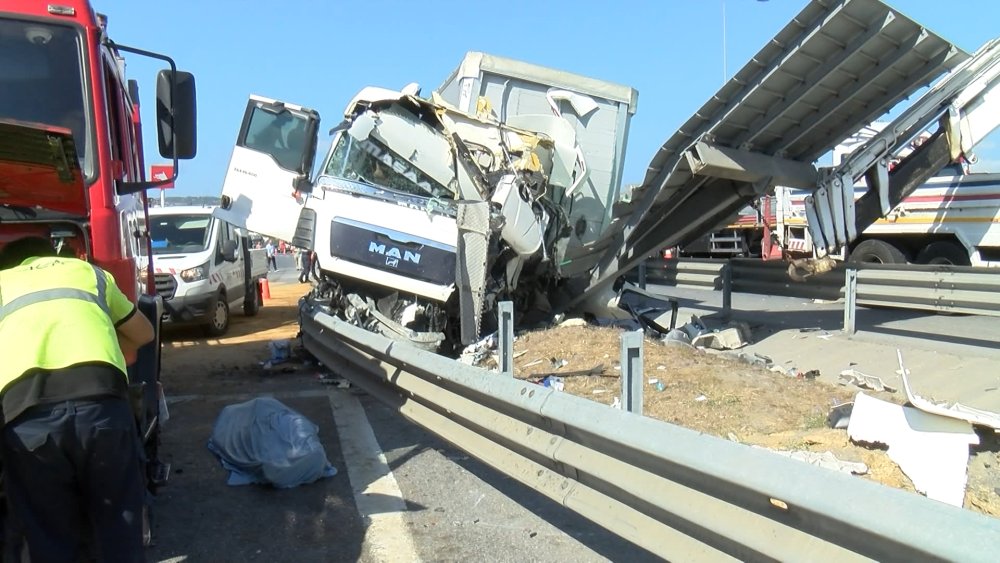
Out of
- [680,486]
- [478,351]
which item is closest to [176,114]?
[680,486]

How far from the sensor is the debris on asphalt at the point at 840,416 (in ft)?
15.1

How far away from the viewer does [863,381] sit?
19.5 feet

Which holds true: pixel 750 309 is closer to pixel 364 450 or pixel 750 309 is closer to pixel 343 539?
pixel 364 450

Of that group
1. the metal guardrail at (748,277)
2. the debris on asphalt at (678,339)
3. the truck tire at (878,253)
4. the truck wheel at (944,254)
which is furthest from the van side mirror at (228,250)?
the truck wheel at (944,254)

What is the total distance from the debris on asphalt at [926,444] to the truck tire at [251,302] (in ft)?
42.0

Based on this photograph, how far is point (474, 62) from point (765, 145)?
3.37 m

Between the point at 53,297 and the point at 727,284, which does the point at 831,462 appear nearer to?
the point at 53,297

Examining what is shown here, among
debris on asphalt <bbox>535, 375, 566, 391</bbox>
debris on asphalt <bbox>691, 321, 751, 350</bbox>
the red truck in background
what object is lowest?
debris on asphalt <bbox>535, 375, 566, 391</bbox>

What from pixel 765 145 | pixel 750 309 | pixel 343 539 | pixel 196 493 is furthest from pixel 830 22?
pixel 196 493

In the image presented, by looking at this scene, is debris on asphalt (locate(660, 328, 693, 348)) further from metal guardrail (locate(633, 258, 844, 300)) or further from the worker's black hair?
the worker's black hair

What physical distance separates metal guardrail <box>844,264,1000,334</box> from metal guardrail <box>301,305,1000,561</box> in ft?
15.6

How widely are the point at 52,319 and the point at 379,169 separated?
4997 millimetres

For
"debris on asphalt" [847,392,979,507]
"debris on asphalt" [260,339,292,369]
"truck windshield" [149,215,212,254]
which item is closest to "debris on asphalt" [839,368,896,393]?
"debris on asphalt" [847,392,979,507]

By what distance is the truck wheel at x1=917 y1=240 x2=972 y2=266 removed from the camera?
1278 cm
